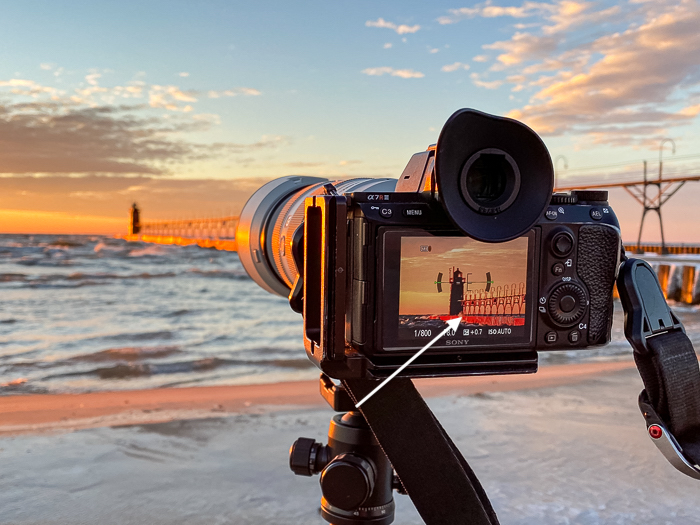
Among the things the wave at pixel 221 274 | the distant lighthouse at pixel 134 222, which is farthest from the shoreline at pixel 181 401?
the distant lighthouse at pixel 134 222

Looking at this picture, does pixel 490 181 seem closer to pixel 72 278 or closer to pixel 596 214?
pixel 596 214

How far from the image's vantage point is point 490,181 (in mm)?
1091

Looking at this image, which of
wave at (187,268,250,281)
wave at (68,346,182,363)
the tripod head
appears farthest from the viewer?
wave at (187,268,250,281)

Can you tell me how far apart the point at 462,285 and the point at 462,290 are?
1 centimetres

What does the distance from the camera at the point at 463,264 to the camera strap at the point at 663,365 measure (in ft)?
0.16

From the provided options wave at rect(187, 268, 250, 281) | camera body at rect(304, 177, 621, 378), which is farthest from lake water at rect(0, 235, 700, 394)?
camera body at rect(304, 177, 621, 378)

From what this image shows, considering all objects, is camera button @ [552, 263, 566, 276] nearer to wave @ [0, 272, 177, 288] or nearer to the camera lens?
the camera lens

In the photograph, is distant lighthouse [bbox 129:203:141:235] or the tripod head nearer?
the tripod head

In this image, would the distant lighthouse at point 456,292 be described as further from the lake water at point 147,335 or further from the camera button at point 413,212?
the lake water at point 147,335

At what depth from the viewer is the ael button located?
114 centimetres

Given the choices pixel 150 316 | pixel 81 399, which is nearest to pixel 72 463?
pixel 81 399

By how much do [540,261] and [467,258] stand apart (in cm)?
16

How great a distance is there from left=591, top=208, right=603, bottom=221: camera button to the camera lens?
0.23 metres

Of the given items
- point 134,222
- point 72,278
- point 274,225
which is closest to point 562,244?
point 274,225
